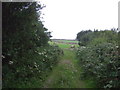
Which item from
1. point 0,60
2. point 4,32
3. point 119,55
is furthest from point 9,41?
point 119,55

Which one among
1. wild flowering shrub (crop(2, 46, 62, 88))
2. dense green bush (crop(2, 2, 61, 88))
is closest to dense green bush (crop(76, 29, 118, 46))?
wild flowering shrub (crop(2, 46, 62, 88))

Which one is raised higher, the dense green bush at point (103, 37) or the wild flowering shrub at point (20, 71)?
the dense green bush at point (103, 37)

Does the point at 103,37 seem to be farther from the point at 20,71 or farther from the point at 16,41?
the point at 16,41

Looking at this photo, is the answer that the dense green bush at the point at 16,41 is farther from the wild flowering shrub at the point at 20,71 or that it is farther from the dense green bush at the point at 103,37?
the dense green bush at the point at 103,37

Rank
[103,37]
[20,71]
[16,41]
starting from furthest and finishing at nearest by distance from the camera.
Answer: [103,37]
[20,71]
[16,41]

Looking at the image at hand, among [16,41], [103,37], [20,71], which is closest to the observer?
[16,41]

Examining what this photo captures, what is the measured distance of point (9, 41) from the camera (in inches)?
239

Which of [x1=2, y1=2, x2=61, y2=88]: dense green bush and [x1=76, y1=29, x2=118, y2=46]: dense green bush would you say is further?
[x1=76, y1=29, x2=118, y2=46]: dense green bush

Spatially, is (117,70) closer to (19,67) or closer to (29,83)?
(29,83)

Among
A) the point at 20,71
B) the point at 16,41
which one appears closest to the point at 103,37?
the point at 20,71

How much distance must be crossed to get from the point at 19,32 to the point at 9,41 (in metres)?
0.72

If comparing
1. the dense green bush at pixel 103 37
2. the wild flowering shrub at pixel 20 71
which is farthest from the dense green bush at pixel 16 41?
the dense green bush at pixel 103 37

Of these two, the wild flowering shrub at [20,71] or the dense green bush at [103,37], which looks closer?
the wild flowering shrub at [20,71]

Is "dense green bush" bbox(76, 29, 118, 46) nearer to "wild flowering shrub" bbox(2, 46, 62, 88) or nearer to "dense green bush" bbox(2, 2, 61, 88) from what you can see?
"wild flowering shrub" bbox(2, 46, 62, 88)
